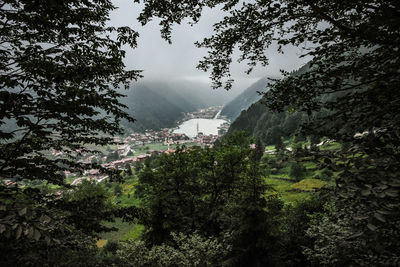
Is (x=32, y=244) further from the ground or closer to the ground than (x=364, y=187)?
closer to the ground

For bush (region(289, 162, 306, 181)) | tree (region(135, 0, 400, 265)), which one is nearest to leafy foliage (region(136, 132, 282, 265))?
tree (region(135, 0, 400, 265))

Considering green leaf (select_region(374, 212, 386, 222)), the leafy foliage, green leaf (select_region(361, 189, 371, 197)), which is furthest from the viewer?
the leafy foliage

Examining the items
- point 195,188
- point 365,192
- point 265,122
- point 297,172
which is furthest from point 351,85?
point 265,122

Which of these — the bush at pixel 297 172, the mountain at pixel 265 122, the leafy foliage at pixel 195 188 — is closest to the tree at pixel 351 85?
the leafy foliage at pixel 195 188

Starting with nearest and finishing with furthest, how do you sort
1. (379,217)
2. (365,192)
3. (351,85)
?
(379,217), (365,192), (351,85)

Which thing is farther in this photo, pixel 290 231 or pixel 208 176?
pixel 208 176

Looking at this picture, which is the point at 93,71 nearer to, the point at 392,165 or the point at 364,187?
the point at 364,187

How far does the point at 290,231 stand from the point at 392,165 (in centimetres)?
1520

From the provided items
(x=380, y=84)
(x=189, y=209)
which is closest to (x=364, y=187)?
(x=380, y=84)

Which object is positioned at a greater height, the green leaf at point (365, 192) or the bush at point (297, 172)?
the green leaf at point (365, 192)

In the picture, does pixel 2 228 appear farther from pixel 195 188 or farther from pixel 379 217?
pixel 195 188

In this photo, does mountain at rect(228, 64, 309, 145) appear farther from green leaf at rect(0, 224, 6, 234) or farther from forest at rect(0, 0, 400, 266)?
green leaf at rect(0, 224, 6, 234)

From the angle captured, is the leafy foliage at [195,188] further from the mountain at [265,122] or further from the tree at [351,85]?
the mountain at [265,122]

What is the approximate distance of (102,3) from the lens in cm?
466
